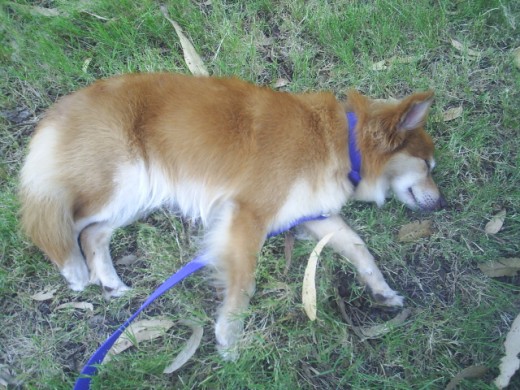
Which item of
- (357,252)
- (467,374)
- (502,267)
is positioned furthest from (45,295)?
(502,267)

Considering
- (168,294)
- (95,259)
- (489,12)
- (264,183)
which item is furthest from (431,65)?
(95,259)

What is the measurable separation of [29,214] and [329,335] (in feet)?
6.28

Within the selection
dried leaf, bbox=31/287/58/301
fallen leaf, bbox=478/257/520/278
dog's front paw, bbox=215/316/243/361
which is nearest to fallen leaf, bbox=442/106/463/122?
fallen leaf, bbox=478/257/520/278

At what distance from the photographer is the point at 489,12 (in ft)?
11.4

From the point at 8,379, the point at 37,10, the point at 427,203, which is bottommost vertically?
the point at 8,379

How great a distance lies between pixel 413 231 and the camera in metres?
2.82

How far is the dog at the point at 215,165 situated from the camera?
2.53 metres

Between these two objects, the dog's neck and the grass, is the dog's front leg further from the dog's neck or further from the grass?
the dog's neck

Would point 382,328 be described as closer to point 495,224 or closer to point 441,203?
point 441,203

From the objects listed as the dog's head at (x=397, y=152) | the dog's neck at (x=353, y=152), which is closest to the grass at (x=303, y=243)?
the dog's head at (x=397, y=152)

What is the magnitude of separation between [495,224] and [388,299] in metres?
0.96

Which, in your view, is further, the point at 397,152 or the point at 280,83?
the point at 280,83

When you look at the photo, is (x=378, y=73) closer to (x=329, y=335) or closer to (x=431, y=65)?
(x=431, y=65)

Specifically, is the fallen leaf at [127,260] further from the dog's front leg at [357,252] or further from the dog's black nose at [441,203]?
the dog's black nose at [441,203]
